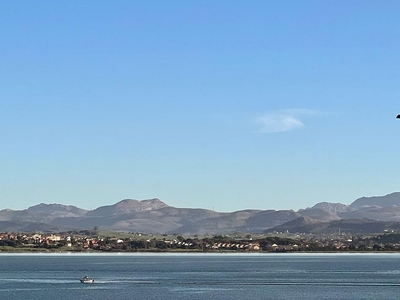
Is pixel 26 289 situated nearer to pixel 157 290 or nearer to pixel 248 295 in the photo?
pixel 157 290

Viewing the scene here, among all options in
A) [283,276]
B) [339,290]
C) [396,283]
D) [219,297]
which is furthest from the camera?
[283,276]

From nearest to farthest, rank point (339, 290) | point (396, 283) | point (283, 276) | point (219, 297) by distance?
point (219, 297), point (339, 290), point (396, 283), point (283, 276)

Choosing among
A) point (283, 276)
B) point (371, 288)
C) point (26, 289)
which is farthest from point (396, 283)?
point (26, 289)

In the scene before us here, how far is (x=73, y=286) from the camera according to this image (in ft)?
472

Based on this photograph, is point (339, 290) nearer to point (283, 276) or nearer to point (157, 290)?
point (157, 290)

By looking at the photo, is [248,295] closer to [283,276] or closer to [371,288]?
[371,288]

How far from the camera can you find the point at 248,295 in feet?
395

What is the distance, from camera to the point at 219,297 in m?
117

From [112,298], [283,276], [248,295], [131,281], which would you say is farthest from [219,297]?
[283,276]

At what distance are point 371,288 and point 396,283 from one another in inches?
509

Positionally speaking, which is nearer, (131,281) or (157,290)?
(157,290)

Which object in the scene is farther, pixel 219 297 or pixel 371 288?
pixel 371 288

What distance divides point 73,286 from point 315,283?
131 feet

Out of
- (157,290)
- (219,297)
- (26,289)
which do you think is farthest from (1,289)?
(219,297)
